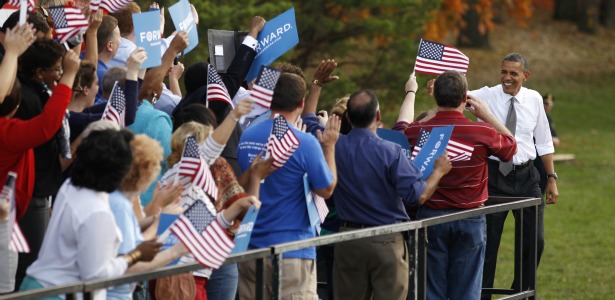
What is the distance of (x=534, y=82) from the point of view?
3772cm

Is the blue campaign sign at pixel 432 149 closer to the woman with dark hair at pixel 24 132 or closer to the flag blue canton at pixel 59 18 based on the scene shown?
the flag blue canton at pixel 59 18

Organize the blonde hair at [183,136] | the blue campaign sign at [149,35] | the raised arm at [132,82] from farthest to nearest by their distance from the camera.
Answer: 1. the blue campaign sign at [149,35]
2. the raised arm at [132,82]
3. the blonde hair at [183,136]

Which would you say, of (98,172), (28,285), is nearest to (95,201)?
(98,172)

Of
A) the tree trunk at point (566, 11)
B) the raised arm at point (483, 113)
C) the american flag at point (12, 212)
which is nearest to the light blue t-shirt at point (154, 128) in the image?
the american flag at point (12, 212)

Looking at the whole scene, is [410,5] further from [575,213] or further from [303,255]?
[303,255]

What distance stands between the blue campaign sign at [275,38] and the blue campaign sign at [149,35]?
102 centimetres

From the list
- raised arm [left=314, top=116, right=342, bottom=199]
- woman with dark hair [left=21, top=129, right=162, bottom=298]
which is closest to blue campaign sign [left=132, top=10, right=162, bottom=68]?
raised arm [left=314, top=116, right=342, bottom=199]

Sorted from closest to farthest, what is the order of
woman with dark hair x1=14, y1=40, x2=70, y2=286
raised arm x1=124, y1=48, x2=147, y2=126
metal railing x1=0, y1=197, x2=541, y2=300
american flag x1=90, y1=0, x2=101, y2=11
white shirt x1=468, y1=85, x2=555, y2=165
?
1. metal railing x1=0, y1=197, x2=541, y2=300
2. woman with dark hair x1=14, y1=40, x2=70, y2=286
3. raised arm x1=124, y1=48, x2=147, y2=126
4. american flag x1=90, y1=0, x2=101, y2=11
5. white shirt x1=468, y1=85, x2=555, y2=165

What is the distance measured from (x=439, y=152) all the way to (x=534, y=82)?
→ 30.5 meters

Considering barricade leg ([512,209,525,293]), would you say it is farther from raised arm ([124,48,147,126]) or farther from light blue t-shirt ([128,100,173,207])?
raised arm ([124,48,147,126])

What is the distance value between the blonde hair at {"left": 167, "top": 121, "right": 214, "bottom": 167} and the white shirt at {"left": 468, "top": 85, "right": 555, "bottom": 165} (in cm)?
414

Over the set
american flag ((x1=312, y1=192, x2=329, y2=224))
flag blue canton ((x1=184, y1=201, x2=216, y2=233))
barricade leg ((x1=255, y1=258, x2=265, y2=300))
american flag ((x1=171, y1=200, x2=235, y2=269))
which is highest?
american flag ((x1=312, y1=192, x2=329, y2=224))

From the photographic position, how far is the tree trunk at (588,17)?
4297 cm

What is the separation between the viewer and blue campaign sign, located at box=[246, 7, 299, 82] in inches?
333
